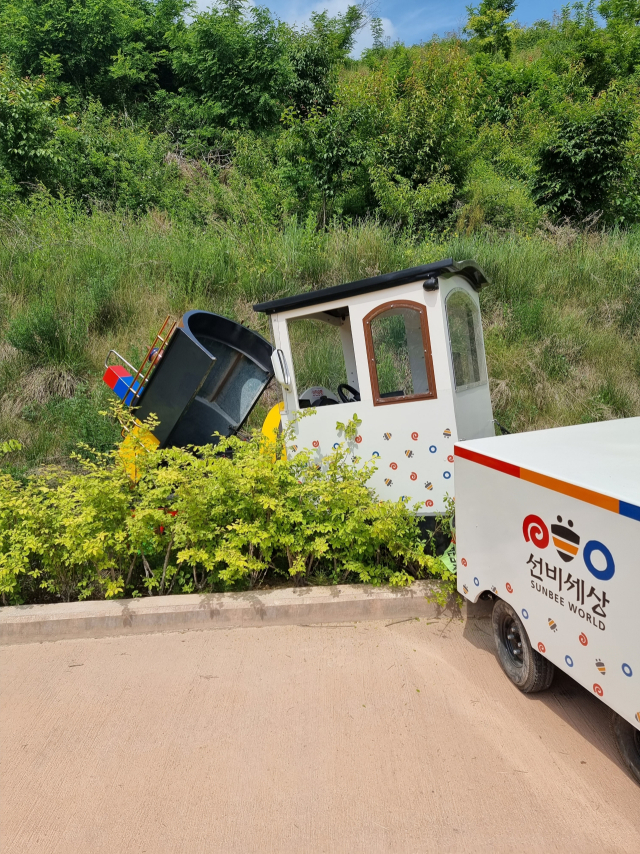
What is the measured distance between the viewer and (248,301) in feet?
31.1

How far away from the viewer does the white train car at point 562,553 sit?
227cm

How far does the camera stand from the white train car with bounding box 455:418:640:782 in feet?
7.43

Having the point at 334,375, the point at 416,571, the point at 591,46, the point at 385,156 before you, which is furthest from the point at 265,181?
the point at 591,46

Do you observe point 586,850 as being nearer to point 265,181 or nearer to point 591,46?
point 265,181

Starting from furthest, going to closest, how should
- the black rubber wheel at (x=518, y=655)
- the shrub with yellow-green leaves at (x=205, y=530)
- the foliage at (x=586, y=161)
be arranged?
the foliage at (x=586, y=161) → the shrub with yellow-green leaves at (x=205, y=530) → the black rubber wheel at (x=518, y=655)

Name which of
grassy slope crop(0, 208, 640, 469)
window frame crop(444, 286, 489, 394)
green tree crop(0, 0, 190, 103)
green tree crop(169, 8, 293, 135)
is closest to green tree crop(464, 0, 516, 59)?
green tree crop(169, 8, 293, 135)

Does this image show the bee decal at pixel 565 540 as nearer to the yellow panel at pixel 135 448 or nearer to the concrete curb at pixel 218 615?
the concrete curb at pixel 218 615

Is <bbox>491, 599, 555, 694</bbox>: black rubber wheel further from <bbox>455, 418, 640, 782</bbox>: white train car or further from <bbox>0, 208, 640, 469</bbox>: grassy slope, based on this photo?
<bbox>0, 208, 640, 469</bbox>: grassy slope

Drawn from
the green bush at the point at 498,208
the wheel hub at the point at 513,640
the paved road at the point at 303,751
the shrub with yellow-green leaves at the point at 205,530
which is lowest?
the paved road at the point at 303,751

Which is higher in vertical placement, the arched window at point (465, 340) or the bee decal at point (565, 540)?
the arched window at point (465, 340)

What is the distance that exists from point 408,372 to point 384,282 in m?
0.74

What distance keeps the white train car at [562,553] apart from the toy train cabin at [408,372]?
94 cm

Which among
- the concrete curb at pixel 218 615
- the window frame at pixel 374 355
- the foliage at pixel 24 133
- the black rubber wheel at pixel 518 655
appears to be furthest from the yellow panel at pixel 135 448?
the foliage at pixel 24 133

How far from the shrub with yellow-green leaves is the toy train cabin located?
0.22 metres
